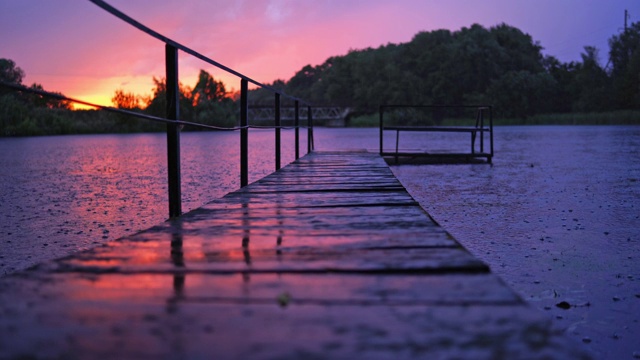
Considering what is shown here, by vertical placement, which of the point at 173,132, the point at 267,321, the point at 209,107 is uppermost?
the point at 209,107

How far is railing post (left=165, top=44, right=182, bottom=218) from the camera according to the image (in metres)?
3.26

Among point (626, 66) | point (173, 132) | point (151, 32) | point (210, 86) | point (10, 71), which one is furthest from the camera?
point (210, 86)

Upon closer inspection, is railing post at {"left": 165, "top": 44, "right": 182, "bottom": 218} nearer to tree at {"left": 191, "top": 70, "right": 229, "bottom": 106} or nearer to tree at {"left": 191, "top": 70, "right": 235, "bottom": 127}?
tree at {"left": 191, "top": 70, "right": 235, "bottom": 127}

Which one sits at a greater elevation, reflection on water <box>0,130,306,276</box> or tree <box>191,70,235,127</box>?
tree <box>191,70,235,127</box>

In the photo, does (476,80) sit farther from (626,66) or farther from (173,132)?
(173,132)

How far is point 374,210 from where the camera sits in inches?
121

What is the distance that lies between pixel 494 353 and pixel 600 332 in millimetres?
1845

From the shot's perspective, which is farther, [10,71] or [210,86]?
[210,86]

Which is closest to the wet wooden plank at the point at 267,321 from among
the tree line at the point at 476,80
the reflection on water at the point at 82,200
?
the reflection on water at the point at 82,200

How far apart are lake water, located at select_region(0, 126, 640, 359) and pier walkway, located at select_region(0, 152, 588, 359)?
49.6 inches

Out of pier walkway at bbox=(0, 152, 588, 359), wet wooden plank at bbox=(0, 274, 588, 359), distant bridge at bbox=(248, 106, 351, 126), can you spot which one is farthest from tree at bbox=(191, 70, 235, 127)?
wet wooden plank at bbox=(0, 274, 588, 359)

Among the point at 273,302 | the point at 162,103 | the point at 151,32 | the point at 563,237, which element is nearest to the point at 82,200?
the point at 151,32

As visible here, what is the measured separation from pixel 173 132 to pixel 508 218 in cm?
353

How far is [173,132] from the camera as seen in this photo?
130 inches
